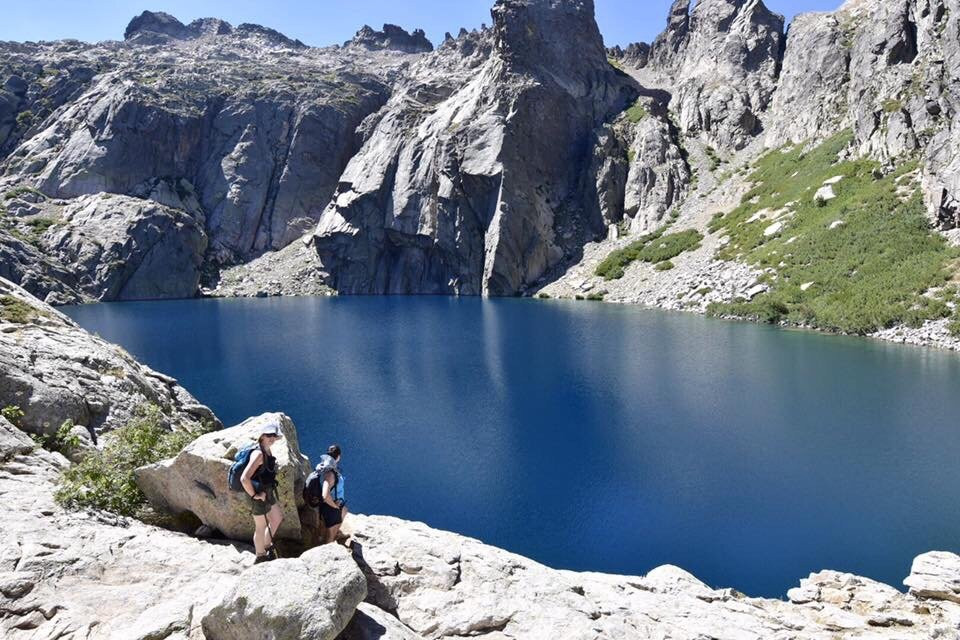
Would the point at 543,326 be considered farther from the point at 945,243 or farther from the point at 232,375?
the point at 945,243

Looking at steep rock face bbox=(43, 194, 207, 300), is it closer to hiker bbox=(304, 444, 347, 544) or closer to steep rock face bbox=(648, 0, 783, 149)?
steep rock face bbox=(648, 0, 783, 149)

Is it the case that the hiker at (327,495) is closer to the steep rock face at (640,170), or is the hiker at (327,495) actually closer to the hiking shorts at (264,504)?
the hiking shorts at (264,504)

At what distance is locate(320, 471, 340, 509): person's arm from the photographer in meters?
9.66

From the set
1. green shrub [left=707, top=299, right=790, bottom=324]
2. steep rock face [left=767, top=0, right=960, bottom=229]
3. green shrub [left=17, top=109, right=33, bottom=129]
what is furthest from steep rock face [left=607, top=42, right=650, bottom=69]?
green shrub [left=17, top=109, right=33, bottom=129]

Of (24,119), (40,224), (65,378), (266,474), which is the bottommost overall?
(266,474)

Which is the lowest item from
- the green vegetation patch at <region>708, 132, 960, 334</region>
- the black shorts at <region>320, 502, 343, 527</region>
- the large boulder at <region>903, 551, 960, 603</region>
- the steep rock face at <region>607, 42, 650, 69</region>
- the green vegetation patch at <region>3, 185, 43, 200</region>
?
the large boulder at <region>903, 551, 960, 603</region>

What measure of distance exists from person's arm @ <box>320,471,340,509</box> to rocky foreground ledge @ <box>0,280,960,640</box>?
0.56m

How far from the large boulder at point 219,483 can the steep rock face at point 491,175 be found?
303 ft

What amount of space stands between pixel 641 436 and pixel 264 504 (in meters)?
20.2

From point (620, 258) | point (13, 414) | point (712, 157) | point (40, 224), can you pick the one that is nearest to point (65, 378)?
point (13, 414)

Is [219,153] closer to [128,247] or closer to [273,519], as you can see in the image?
[128,247]

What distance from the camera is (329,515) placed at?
31.9 feet

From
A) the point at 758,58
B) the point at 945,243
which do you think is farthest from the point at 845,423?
the point at 758,58

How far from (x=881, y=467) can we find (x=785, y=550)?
27.1 ft
